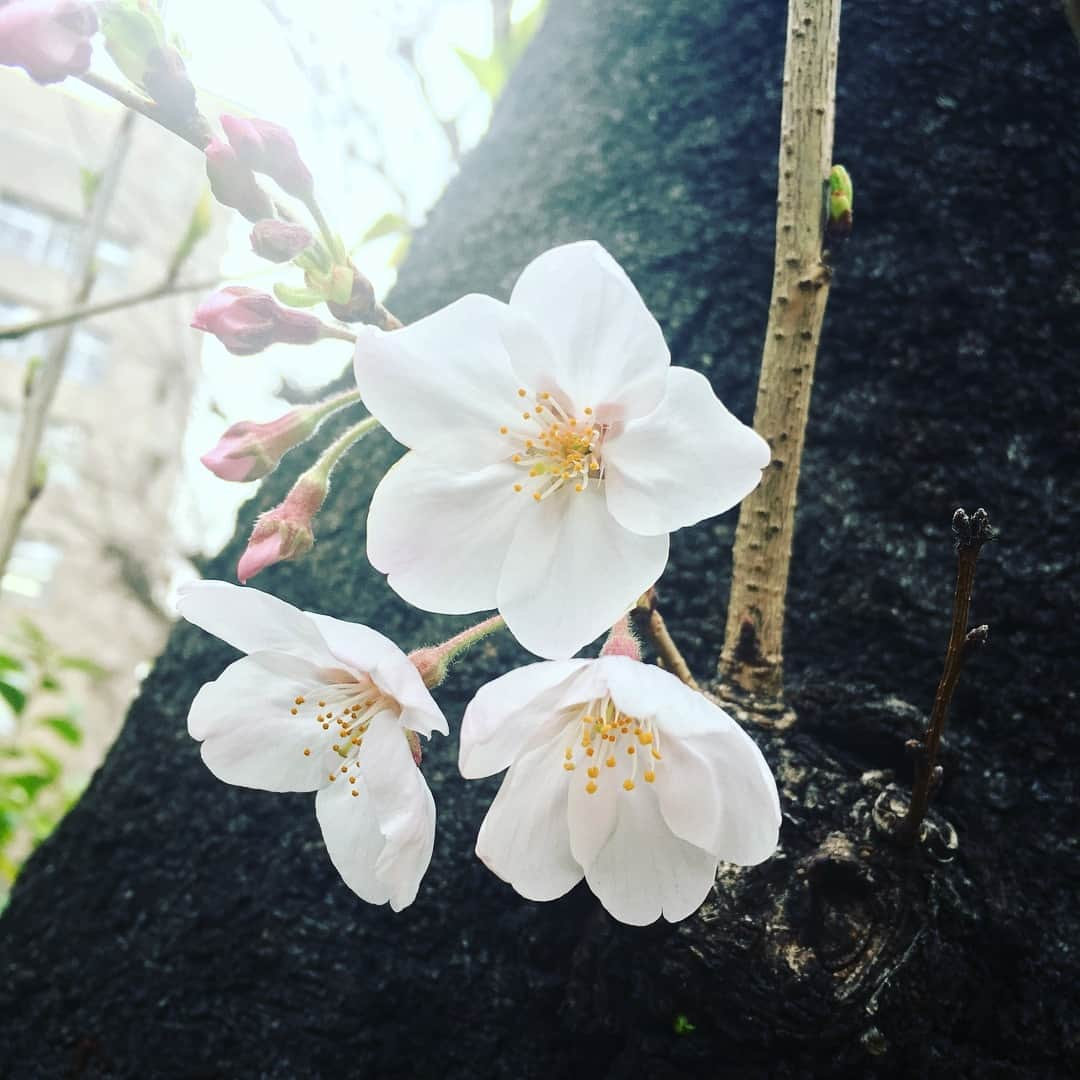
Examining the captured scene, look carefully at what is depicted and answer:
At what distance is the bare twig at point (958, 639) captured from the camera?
0.44 metres

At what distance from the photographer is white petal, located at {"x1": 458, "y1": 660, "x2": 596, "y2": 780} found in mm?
507

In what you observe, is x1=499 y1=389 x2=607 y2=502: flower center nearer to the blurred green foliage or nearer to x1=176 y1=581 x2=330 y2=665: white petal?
x1=176 y1=581 x2=330 y2=665: white petal

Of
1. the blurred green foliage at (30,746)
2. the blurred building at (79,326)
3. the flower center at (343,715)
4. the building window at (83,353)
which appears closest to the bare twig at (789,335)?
the flower center at (343,715)

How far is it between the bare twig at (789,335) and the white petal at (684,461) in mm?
150

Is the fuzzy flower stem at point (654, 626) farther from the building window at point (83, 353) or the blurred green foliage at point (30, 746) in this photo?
the building window at point (83, 353)

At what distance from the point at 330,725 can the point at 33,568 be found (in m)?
10.8

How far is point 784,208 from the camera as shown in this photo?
2.21 feet

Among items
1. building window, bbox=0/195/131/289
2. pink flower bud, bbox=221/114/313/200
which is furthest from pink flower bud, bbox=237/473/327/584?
building window, bbox=0/195/131/289

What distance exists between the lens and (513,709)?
51 cm

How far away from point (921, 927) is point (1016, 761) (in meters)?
0.23

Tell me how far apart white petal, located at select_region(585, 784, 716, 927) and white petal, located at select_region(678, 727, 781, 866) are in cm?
4

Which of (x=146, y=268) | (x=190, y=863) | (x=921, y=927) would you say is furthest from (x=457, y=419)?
(x=146, y=268)

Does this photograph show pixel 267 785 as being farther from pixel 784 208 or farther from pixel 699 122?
pixel 699 122

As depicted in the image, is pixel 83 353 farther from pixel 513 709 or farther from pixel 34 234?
pixel 513 709
